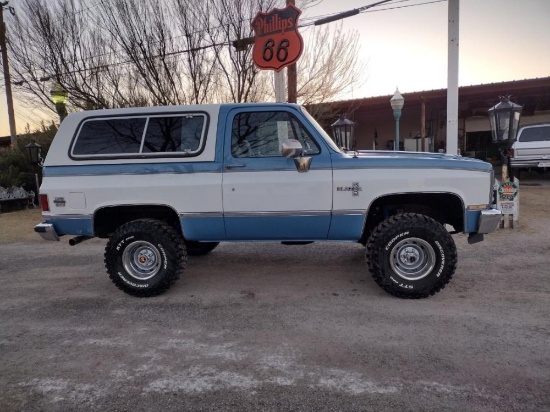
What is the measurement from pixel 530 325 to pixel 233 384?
271cm

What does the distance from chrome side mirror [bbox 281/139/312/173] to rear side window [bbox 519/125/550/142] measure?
45.8ft

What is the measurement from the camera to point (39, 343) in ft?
11.4

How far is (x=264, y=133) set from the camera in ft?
14.1

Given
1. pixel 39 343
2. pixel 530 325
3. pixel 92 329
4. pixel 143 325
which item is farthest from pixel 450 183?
pixel 39 343

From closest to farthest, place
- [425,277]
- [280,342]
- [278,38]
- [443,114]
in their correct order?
[280,342] < [425,277] < [278,38] < [443,114]

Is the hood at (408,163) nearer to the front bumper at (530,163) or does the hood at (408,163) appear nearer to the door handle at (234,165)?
the door handle at (234,165)

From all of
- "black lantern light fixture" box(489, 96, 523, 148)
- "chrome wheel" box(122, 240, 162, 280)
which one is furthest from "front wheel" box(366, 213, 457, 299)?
"black lantern light fixture" box(489, 96, 523, 148)

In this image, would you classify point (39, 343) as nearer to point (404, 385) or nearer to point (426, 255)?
Answer: point (404, 385)

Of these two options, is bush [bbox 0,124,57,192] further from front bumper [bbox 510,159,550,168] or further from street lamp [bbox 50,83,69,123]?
front bumper [bbox 510,159,550,168]

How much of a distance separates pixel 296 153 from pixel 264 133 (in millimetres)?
675

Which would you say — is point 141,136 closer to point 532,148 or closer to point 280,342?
point 280,342

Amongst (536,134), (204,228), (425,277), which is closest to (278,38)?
(204,228)

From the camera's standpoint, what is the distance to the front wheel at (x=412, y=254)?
13.3ft

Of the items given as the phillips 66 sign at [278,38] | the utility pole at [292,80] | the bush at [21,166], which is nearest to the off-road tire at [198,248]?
the phillips 66 sign at [278,38]
